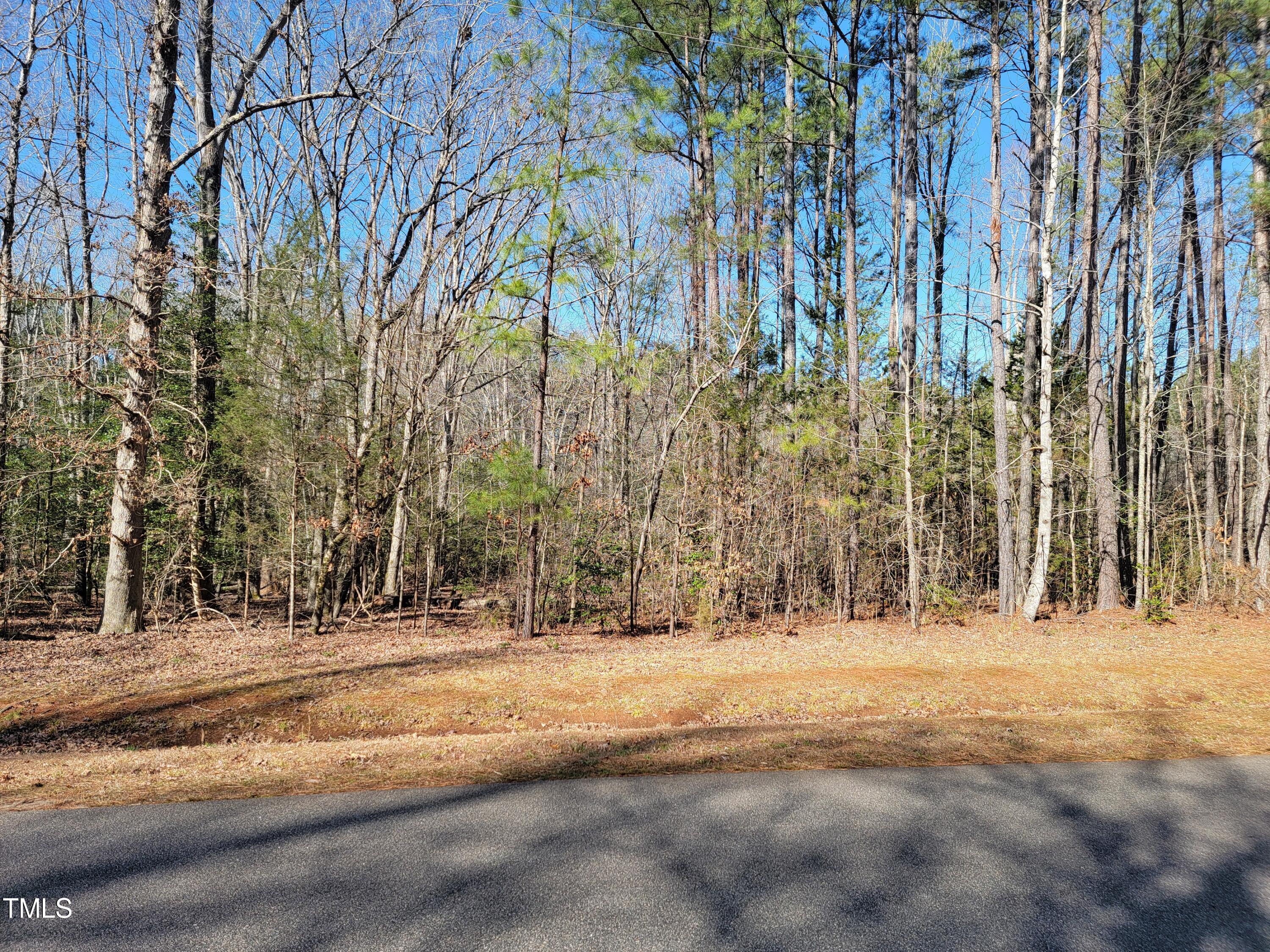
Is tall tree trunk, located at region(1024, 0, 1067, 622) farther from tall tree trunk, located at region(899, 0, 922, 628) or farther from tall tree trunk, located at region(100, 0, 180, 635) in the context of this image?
tall tree trunk, located at region(100, 0, 180, 635)

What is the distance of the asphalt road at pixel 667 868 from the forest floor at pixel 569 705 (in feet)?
1.81

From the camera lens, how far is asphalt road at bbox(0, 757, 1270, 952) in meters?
2.69

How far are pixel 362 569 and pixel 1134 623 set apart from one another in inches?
591

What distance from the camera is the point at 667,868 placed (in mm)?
3227

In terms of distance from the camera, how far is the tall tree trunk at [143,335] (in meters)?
9.28

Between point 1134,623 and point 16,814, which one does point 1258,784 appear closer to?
point 16,814

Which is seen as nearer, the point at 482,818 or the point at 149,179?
the point at 482,818

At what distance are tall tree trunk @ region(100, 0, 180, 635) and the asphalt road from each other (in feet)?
23.3

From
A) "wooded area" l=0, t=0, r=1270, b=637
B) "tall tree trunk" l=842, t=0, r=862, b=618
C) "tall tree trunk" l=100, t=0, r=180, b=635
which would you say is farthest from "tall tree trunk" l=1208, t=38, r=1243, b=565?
"tall tree trunk" l=100, t=0, r=180, b=635

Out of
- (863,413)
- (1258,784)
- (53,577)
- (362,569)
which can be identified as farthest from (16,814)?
(863,413)

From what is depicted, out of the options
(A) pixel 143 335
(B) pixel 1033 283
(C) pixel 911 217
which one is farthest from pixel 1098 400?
(A) pixel 143 335

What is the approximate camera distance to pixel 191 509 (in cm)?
961

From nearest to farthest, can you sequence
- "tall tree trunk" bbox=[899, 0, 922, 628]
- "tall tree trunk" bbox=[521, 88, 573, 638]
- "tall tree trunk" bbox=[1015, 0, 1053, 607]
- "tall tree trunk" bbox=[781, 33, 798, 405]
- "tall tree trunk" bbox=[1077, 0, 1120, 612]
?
"tall tree trunk" bbox=[521, 88, 573, 638] → "tall tree trunk" bbox=[1015, 0, 1053, 607] → "tall tree trunk" bbox=[899, 0, 922, 628] → "tall tree trunk" bbox=[1077, 0, 1120, 612] → "tall tree trunk" bbox=[781, 33, 798, 405]

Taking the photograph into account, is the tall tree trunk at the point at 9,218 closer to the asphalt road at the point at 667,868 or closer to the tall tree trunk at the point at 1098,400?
the asphalt road at the point at 667,868
